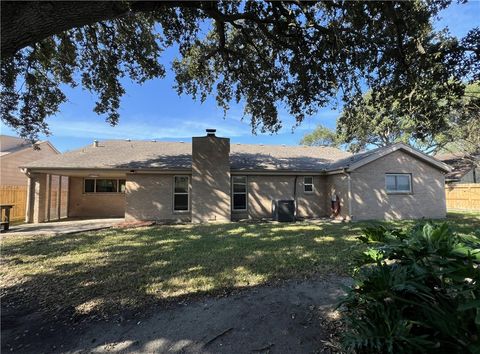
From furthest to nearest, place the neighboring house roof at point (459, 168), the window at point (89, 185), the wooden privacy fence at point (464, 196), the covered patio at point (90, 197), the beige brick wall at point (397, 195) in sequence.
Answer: the neighboring house roof at point (459, 168)
the wooden privacy fence at point (464, 196)
the window at point (89, 185)
the covered patio at point (90, 197)
the beige brick wall at point (397, 195)

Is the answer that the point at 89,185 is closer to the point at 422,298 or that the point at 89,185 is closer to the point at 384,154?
the point at 384,154

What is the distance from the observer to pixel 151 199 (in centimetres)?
1459

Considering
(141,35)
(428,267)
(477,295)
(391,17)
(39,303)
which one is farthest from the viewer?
(141,35)

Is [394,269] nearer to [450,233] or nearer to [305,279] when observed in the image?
[450,233]

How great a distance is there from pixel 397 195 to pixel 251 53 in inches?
425

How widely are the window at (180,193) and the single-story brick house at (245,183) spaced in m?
0.05

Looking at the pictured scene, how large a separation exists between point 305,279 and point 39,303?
14.4 ft

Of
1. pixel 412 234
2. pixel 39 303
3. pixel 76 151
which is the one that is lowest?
pixel 39 303

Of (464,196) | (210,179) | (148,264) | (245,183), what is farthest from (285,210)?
(464,196)

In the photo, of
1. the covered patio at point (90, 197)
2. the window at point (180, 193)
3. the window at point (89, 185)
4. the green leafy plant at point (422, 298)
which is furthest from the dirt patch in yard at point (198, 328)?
the window at point (89, 185)

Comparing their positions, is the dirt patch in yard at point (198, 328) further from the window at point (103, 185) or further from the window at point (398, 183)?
the window at point (103, 185)

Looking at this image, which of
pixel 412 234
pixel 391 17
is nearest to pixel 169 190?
pixel 391 17

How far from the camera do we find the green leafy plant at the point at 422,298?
81.3 inches

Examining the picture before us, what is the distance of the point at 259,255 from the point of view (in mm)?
7008
